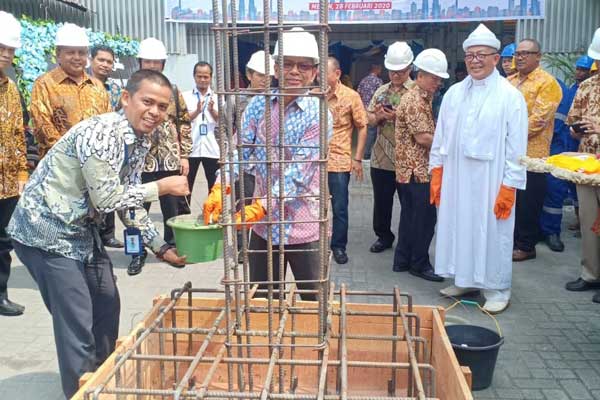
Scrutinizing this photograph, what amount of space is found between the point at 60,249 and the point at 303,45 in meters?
1.40

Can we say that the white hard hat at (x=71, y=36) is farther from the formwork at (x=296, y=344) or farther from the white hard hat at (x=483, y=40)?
the white hard hat at (x=483, y=40)

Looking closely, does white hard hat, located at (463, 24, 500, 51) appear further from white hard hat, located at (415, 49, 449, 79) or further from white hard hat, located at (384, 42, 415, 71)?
white hard hat, located at (384, 42, 415, 71)

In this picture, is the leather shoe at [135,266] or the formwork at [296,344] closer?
the formwork at [296,344]

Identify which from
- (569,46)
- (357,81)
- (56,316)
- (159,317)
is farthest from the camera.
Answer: (357,81)

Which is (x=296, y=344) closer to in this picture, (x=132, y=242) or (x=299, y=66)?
(x=132, y=242)

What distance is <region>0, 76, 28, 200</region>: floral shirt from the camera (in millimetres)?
4312

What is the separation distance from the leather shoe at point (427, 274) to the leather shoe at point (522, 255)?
1087 millimetres

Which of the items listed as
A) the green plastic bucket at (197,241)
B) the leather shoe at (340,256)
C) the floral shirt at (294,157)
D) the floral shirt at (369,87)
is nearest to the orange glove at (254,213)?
the floral shirt at (294,157)

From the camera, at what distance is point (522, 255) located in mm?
6016

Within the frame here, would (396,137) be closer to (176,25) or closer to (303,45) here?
(303,45)

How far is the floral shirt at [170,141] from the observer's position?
5.46 m

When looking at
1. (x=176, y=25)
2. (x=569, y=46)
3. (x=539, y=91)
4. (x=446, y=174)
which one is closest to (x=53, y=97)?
(x=446, y=174)

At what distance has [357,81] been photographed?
45.2 ft

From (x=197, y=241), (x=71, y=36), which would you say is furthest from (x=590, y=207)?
(x=71, y=36)
